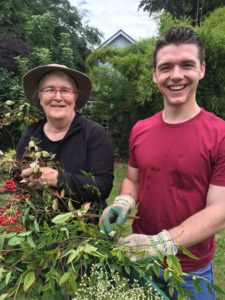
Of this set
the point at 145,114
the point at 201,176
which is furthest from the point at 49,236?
the point at 145,114

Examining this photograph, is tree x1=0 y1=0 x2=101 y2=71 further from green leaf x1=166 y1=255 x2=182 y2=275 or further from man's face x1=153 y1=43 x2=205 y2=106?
green leaf x1=166 y1=255 x2=182 y2=275

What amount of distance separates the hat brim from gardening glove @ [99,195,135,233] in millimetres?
901

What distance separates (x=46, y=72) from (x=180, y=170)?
110cm

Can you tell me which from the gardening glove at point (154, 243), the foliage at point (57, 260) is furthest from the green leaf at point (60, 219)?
the gardening glove at point (154, 243)

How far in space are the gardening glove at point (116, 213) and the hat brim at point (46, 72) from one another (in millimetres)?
901

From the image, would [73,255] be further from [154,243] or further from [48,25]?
[48,25]

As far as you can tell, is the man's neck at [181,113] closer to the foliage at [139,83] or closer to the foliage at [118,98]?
the foliage at [139,83]

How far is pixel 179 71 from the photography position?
122 cm

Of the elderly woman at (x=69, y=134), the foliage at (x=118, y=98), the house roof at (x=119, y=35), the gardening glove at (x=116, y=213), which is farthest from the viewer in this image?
the house roof at (x=119, y=35)

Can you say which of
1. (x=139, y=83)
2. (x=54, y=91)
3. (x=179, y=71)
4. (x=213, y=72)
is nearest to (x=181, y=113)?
(x=179, y=71)

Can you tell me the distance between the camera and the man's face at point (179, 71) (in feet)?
3.98

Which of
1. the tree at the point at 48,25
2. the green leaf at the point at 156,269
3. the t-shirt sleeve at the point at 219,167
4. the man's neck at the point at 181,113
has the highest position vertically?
the tree at the point at 48,25

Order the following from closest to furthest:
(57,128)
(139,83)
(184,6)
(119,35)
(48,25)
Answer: (57,128)
(139,83)
(48,25)
(184,6)
(119,35)

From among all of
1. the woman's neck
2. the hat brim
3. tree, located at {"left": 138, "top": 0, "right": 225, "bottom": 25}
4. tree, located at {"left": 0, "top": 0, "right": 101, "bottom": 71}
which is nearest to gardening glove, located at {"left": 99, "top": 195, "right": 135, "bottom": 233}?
the woman's neck
